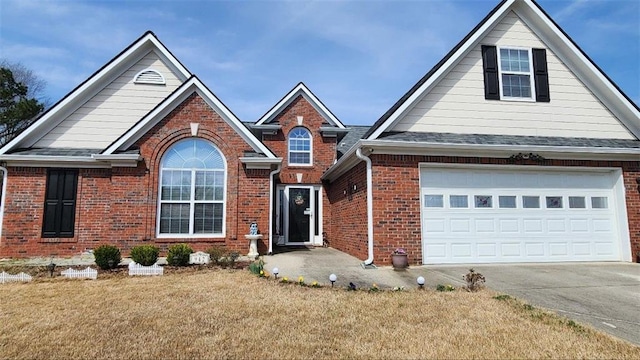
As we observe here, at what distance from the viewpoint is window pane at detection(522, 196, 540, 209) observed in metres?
10.1

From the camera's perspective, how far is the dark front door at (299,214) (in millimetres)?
15664

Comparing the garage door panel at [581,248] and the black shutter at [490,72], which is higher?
the black shutter at [490,72]

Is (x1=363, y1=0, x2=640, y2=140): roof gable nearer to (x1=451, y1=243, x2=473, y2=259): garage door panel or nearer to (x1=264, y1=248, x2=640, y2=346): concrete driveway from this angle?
(x1=451, y1=243, x2=473, y2=259): garage door panel

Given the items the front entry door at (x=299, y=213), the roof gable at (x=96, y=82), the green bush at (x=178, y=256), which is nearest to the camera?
the green bush at (x=178, y=256)

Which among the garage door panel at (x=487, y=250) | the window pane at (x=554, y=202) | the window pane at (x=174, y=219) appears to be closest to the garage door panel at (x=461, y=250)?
the garage door panel at (x=487, y=250)

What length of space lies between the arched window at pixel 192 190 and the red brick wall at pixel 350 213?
3888 millimetres

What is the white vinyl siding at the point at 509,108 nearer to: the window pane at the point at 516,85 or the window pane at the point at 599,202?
the window pane at the point at 516,85

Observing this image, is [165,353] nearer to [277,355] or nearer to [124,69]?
[277,355]

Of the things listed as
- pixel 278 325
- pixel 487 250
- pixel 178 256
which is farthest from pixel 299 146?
pixel 278 325

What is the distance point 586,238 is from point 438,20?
715 cm

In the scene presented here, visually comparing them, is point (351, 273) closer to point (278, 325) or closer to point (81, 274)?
point (278, 325)

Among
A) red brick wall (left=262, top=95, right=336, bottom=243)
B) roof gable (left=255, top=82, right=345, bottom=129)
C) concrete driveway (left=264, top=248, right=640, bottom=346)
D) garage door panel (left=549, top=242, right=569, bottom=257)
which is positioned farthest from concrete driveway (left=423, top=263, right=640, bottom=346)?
roof gable (left=255, top=82, right=345, bottom=129)

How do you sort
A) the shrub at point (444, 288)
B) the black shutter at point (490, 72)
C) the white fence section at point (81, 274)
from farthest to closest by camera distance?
the black shutter at point (490, 72) < the white fence section at point (81, 274) < the shrub at point (444, 288)

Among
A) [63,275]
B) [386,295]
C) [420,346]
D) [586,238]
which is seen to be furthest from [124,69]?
[586,238]
